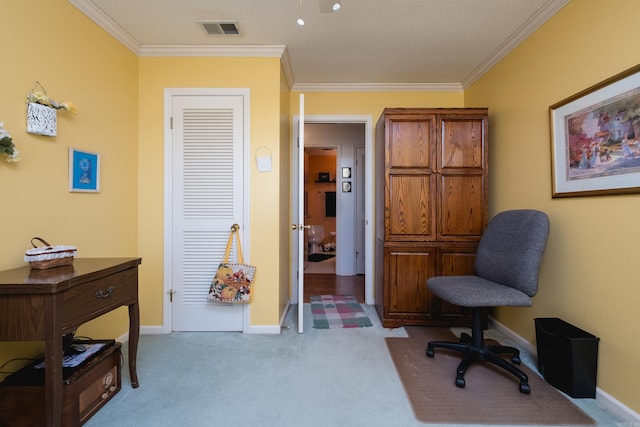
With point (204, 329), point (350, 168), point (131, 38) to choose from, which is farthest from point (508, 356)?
point (131, 38)

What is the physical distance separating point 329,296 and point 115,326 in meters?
2.23

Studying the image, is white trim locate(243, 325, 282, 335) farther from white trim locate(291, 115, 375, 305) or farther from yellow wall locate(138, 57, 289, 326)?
white trim locate(291, 115, 375, 305)

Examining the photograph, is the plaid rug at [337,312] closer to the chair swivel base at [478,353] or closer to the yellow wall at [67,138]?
the chair swivel base at [478,353]

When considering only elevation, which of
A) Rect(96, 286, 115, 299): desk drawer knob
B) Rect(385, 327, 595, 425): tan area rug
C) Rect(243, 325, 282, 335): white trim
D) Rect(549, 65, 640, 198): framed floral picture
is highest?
Rect(549, 65, 640, 198): framed floral picture

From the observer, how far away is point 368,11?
6.81 feet

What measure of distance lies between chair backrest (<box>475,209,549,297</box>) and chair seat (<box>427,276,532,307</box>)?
8 cm

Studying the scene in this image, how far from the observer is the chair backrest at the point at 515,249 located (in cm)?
184

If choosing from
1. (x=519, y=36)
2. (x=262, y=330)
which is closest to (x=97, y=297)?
(x=262, y=330)

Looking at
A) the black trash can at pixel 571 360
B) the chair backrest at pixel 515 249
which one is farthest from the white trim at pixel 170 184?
the black trash can at pixel 571 360

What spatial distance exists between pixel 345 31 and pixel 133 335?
2585mm

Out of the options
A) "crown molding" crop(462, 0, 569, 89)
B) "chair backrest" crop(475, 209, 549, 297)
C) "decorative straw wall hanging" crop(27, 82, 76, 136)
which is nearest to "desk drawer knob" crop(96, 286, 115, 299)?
"decorative straw wall hanging" crop(27, 82, 76, 136)

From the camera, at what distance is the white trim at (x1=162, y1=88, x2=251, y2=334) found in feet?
8.38

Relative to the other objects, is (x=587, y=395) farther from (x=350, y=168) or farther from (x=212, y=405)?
(x=350, y=168)

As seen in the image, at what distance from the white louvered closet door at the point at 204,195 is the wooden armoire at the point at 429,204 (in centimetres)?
135
